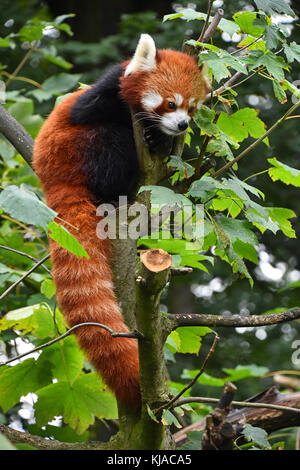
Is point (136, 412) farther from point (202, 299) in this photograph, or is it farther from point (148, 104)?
point (202, 299)

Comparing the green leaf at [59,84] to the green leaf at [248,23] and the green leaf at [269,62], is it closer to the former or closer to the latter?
the green leaf at [248,23]

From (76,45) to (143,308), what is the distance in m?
4.83

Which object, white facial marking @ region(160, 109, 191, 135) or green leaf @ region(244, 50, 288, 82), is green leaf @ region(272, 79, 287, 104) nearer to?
green leaf @ region(244, 50, 288, 82)

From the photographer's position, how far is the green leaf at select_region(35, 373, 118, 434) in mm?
2621

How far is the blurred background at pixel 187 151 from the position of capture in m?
5.97

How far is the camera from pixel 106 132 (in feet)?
10.8

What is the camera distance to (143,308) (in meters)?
1.92

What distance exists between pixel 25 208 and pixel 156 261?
1.50 ft

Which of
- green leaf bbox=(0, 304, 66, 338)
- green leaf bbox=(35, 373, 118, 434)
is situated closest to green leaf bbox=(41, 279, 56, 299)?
green leaf bbox=(0, 304, 66, 338)

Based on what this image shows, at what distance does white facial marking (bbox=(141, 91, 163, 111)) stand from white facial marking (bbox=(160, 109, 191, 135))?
0.14 meters

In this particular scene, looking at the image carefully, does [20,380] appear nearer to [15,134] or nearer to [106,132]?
[15,134]

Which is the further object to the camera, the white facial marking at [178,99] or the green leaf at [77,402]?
the white facial marking at [178,99]

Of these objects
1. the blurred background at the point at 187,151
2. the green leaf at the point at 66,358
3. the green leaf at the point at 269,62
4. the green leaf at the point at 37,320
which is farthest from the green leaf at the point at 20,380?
the blurred background at the point at 187,151

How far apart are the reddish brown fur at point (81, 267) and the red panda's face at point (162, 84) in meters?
0.36
